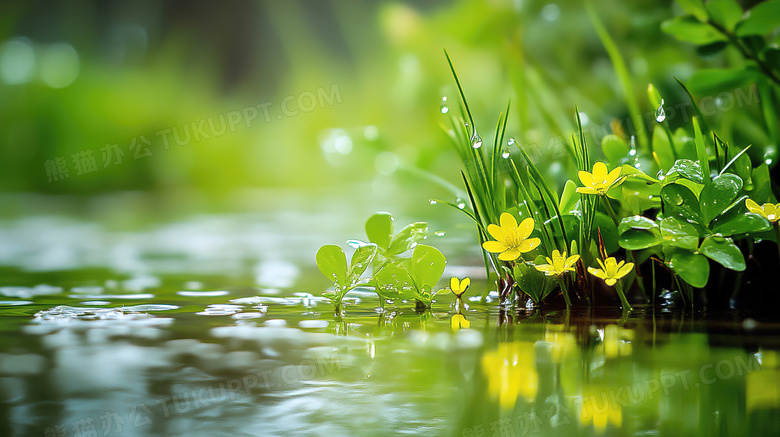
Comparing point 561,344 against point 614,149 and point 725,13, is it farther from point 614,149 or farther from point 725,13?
point 725,13

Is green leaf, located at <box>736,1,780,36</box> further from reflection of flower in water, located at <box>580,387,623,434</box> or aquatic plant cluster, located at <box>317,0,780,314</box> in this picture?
reflection of flower in water, located at <box>580,387,623,434</box>

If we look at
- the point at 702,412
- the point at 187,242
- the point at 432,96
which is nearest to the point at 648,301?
the point at 702,412

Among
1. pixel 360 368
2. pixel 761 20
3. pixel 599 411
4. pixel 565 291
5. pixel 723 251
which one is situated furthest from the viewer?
pixel 761 20

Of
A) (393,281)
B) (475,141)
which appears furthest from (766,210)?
(393,281)

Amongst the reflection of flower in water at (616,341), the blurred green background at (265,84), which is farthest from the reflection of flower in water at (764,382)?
the blurred green background at (265,84)

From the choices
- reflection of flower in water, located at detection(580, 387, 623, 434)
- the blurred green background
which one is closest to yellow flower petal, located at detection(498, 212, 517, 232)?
reflection of flower in water, located at detection(580, 387, 623, 434)
